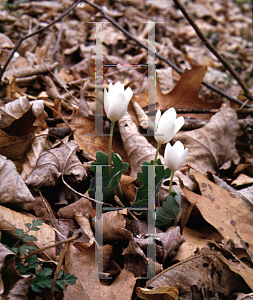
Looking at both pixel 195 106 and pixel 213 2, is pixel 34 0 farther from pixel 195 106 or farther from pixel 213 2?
pixel 213 2

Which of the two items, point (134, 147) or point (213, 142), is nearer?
point (134, 147)

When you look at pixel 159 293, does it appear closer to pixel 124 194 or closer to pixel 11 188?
pixel 124 194

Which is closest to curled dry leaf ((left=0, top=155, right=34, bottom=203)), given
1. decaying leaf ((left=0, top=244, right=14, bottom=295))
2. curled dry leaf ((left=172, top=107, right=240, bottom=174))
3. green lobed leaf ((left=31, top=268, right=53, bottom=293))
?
decaying leaf ((left=0, top=244, right=14, bottom=295))

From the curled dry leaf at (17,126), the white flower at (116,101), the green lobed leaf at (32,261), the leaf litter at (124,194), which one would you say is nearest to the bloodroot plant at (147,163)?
the white flower at (116,101)

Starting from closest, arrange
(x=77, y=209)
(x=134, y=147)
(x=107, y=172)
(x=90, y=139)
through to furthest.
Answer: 1. (x=107, y=172)
2. (x=77, y=209)
3. (x=134, y=147)
4. (x=90, y=139)

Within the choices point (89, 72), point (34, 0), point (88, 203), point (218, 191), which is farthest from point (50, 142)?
point (34, 0)

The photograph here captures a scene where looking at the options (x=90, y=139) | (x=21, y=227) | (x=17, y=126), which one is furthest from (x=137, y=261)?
(x=17, y=126)
